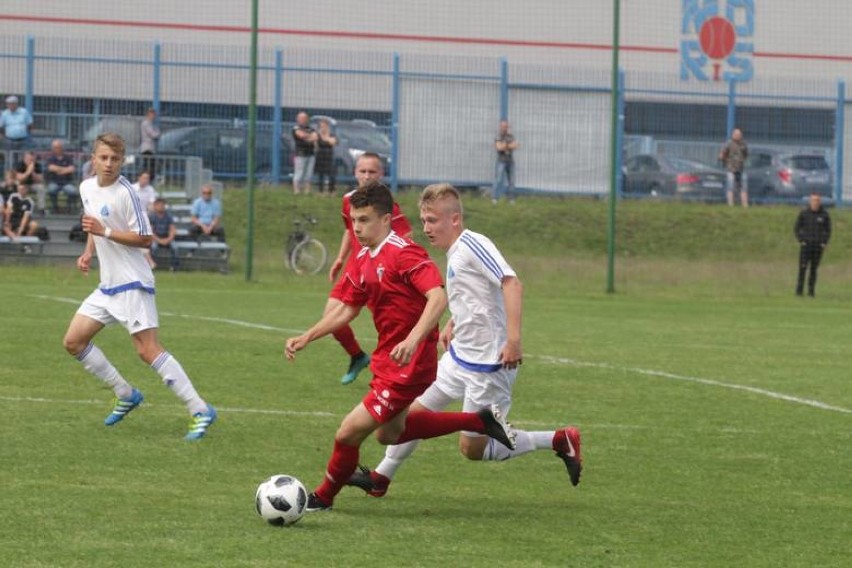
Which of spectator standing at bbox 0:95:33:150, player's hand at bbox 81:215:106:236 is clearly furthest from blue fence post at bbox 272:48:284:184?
player's hand at bbox 81:215:106:236

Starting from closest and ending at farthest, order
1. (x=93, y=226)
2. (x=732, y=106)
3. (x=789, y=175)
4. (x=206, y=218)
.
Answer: (x=93, y=226)
(x=206, y=218)
(x=789, y=175)
(x=732, y=106)

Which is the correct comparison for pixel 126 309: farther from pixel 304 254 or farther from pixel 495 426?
pixel 304 254

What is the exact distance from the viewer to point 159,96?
3147cm

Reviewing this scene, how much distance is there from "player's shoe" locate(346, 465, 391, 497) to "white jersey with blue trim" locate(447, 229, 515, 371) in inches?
28.5

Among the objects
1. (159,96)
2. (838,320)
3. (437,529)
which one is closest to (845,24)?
(159,96)

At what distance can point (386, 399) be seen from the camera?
24.2 ft

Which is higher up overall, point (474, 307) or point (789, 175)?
point (789, 175)

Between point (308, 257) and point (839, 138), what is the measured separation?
12.8m

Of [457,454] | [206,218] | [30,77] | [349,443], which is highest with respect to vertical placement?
[30,77]

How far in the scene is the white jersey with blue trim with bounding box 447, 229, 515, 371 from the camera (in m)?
7.92

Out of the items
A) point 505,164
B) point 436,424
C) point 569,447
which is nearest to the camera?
point 436,424

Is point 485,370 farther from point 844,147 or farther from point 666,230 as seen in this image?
point 844,147

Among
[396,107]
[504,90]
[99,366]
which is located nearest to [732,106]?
[504,90]

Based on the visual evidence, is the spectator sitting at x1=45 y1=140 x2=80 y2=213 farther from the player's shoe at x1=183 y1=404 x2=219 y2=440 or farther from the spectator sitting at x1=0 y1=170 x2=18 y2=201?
the player's shoe at x1=183 y1=404 x2=219 y2=440
